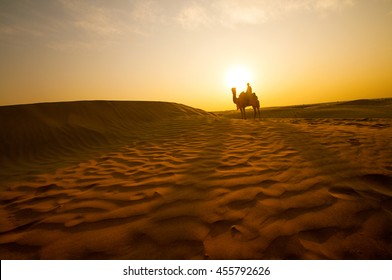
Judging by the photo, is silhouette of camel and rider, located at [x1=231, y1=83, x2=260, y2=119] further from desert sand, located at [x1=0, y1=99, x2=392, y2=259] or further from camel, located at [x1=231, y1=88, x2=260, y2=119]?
desert sand, located at [x1=0, y1=99, x2=392, y2=259]

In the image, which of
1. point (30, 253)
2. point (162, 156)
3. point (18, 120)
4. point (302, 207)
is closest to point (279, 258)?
point (302, 207)

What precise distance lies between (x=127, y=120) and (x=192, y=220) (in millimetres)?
9370

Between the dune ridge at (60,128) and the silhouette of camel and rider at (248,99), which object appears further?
the silhouette of camel and rider at (248,99)

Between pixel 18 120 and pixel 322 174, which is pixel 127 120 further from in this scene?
pixel 322 174

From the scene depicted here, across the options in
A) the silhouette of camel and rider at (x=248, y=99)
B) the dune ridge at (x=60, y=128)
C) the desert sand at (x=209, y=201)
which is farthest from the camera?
the silhouette of camel and rider at (x=248, y=99)

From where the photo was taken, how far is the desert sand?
201cm

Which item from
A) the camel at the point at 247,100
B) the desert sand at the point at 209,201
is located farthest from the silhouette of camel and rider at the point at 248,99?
the desert sand at the point at 209,201

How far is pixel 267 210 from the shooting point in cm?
247

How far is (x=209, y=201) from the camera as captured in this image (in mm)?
2738

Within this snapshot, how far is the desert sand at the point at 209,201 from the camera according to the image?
2010 mm

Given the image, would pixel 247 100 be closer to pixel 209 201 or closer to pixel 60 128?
pixel 60 128

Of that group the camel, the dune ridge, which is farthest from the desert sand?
the camel

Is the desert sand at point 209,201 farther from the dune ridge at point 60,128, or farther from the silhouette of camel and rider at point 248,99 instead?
the silhouette of camel and rider at point 248,99

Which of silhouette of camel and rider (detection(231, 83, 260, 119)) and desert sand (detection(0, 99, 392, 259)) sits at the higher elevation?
silhouette of camel and rider (detection(231, 83, 260, 119))
